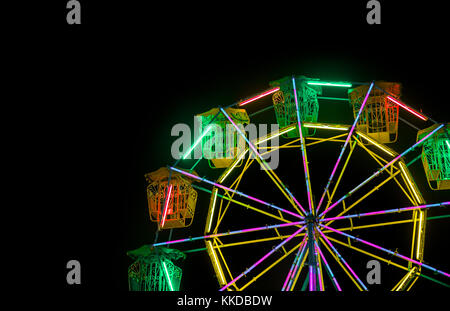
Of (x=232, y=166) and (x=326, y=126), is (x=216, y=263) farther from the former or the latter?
(x=326, y=126)

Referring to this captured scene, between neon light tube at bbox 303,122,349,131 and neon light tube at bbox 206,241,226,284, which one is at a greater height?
neon light tube at bbox 303,122,349,131

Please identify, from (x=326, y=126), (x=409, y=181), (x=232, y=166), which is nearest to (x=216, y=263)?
(x=232, y=166)

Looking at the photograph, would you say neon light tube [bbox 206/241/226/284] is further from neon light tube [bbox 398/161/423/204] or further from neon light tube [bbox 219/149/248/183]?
neon light tube [bbox 398/161/423/204]

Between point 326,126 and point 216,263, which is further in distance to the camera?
point 326,126

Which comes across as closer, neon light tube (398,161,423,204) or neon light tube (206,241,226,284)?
neon light tube (398,161,423,204)

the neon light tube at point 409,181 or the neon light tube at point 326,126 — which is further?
the neon light tube at point 326,126

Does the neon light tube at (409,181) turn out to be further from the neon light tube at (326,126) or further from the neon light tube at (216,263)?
the neon light tube at (216,263)

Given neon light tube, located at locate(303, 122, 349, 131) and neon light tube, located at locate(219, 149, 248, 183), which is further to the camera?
neon light tube, located at locate(219, 149, 248, 183)

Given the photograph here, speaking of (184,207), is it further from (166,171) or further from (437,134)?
(437,134)

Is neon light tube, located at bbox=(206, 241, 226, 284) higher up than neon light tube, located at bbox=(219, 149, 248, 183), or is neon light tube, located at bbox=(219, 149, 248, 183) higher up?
neon light tube, located at bbox=(219, 149, 248, 183)

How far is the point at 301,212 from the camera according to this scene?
7.57 m

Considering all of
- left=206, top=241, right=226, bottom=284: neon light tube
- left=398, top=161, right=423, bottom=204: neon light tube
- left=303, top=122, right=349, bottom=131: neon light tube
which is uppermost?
left=303, top=122, right=349, bottom=131: neon light tube
